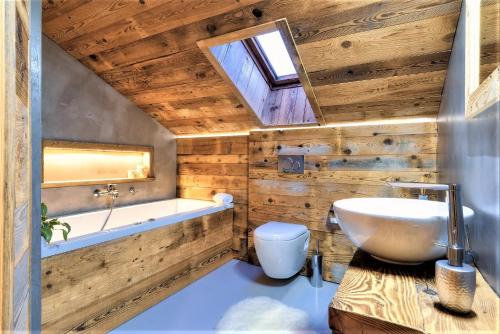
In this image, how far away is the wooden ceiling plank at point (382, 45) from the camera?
1420mm

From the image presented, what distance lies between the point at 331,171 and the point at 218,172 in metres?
1.27

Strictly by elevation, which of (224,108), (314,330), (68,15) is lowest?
(314,330)

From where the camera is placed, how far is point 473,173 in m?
0.87

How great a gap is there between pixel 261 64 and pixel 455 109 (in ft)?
5.59

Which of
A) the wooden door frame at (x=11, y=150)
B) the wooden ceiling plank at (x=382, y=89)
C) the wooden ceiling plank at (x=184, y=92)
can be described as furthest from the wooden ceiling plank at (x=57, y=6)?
the wooden ceiling plank at (x=382, y=89)

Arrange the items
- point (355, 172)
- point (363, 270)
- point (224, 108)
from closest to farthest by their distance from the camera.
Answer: point (363, 270) → point (355, 172) → point (224, 108)

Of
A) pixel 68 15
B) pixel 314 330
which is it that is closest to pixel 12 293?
pixel 314 330

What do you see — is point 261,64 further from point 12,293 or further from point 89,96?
point 12,293

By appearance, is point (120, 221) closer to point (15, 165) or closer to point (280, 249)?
point (280, 249)

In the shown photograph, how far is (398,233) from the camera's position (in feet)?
2.43

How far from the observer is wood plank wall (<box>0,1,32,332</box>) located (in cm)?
62

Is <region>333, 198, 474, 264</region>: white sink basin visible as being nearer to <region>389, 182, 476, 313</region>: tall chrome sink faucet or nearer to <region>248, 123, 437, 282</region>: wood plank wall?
<region>389, 182, 476, 313</region>: tall chrome sink faucet

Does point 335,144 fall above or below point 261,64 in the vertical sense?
below

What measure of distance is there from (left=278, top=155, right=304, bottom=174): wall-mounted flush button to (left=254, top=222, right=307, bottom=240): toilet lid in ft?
1.69
